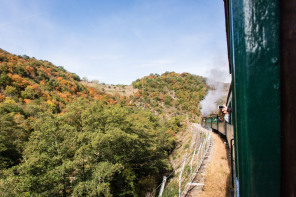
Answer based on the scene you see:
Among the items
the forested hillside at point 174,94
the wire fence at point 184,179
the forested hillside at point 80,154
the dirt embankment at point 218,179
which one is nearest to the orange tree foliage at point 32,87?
the forested hillside at point 80,154

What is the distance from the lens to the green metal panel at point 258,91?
0.49 m

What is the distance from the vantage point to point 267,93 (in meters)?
0.49

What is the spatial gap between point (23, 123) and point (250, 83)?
82.6 ft

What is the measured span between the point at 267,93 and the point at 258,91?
24 millimetres

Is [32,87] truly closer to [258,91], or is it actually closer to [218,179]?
[218,179]

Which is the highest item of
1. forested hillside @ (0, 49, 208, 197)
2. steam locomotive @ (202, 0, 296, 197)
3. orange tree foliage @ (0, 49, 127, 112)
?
orange tree foliage @ (0, 49, 127, 112)

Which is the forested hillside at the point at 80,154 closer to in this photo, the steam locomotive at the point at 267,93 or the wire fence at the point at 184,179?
the wire fence at the point at 184,179

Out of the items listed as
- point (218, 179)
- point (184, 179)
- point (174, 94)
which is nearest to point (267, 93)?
point (218, 179)

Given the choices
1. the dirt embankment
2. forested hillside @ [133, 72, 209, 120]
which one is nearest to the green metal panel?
the dirt embankment

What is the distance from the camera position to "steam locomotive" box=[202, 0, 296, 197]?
0.48 meters

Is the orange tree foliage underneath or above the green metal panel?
above

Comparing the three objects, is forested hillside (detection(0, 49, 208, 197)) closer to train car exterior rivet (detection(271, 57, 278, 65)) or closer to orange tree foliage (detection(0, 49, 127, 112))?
train car exterior rivet (detection(271, 57, 278, 65))

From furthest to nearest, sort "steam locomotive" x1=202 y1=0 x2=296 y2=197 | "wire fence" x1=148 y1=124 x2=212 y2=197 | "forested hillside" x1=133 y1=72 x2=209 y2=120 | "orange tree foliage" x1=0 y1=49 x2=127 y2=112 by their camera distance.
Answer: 1. "forested hillside" x1=133 y1=72 x2=209 y2=120
2. "orange tree foliage" x1=0 y1=49 x2=127 y2=112
3. "wire fence" x1=148 y1=124 x2=212 y2=197
4. "steam locomotive" x1=202 y1=0 x2=296 y2=197

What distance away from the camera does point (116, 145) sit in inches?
523
